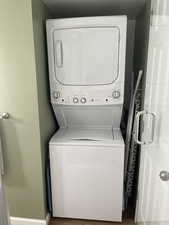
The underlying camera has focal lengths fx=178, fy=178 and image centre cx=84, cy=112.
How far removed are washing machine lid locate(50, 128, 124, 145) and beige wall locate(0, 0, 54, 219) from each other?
0.53 feet

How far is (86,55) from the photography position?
1636 millimetres

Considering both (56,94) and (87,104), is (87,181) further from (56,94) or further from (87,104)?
(56,94)

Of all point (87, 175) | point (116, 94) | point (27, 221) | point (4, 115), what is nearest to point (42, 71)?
point (4, 115)

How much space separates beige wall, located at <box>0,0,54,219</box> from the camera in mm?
1426

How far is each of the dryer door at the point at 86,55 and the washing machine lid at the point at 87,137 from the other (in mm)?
511

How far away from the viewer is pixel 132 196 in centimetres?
208

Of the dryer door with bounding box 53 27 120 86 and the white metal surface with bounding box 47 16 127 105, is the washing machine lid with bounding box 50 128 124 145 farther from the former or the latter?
the dryer door with bounding box 53 27 120 86

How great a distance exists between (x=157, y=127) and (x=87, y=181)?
2.93 feet

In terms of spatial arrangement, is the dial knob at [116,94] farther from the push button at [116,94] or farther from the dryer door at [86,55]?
the dryer door at [86,55]

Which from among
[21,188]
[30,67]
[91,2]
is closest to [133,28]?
[91,2]

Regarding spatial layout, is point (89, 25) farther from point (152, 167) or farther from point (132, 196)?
point (132, 196)

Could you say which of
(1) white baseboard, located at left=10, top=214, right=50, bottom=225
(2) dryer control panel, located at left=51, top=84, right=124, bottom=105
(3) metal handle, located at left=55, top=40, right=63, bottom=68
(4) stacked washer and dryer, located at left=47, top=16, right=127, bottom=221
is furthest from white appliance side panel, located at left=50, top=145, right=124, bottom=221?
(3) metal handle, located at left=55, top=40, right=63, bottom=68

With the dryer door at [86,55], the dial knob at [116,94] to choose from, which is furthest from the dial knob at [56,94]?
the dial knob at [116,94]

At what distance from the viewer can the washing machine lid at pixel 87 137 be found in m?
1.64
